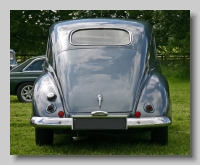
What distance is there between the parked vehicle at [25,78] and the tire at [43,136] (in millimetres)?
5338

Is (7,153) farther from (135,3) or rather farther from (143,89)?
(135,3)

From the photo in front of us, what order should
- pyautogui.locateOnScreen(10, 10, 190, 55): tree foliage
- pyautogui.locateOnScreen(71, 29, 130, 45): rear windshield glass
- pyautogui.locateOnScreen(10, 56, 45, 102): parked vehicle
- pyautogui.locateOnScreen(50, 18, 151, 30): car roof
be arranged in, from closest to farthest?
pyautogui.locateOnScreen(71, 29, 130, 45): rear windshield glass, pyautogui.locateOnScreen(50, 18, 151, 30): car roof, pyautogui.locateOnScreen(10, 10, 190, 55): tree foliage, pyautogui.locateOnScreen(10, 56, 45, 102): parked vehicle

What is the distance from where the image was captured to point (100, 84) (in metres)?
6.62

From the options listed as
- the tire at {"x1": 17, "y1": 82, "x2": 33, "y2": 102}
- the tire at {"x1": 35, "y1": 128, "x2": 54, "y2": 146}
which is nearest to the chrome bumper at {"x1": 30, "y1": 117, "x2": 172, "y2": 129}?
the tire at {"x1": 35, "y1": 128, "x2": 54, "y2": 146}

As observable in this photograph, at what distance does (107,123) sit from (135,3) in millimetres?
2279

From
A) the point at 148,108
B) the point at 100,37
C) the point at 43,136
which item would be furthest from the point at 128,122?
the point at 100,37

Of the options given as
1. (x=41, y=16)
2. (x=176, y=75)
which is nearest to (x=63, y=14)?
(x=41, y=16)

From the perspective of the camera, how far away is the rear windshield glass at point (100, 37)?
23.5ft

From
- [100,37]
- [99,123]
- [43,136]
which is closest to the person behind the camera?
[99,123]

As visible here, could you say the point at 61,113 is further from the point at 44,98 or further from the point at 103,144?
the point at 103,144

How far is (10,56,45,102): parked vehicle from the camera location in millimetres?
12266

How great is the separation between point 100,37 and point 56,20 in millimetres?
3544

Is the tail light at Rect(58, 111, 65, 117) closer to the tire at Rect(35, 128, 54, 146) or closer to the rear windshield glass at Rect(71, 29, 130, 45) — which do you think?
the tire at Rect(35, 128, 54, 146)

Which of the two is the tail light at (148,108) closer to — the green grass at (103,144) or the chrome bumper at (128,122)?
the chrome bumper at (128,122)
